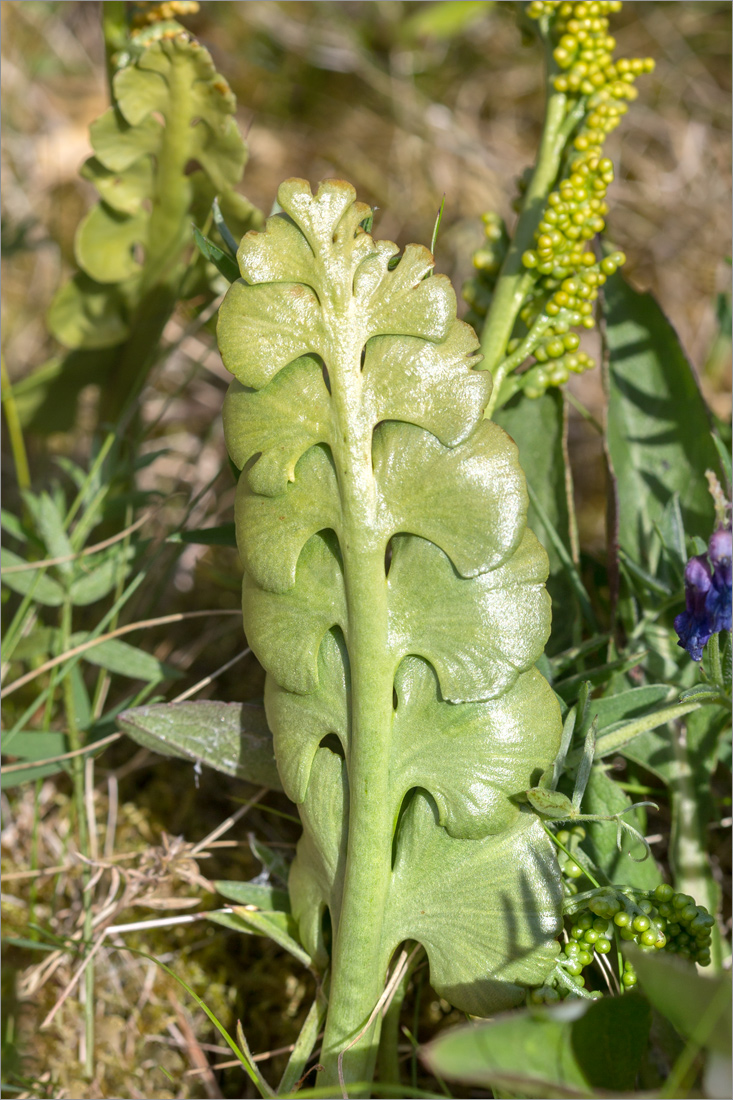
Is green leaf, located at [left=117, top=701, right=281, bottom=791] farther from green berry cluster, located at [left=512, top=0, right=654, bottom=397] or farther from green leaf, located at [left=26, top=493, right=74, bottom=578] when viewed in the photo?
green berry cluster, located at [left=512, top=0, right=654, bottom=397]

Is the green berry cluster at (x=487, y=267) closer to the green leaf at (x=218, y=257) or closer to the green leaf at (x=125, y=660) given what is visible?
the green leaf at (x=218, y=257)

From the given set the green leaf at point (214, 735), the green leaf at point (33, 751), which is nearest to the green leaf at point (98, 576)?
the green leaf at point (33, 751)

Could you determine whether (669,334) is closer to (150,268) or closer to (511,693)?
(511,693)

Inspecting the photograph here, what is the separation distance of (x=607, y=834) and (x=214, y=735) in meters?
0.45

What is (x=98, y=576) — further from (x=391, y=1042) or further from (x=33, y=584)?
(x=391, y=1042)

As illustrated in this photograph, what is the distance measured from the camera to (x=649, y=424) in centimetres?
125

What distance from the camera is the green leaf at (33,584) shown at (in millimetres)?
1326

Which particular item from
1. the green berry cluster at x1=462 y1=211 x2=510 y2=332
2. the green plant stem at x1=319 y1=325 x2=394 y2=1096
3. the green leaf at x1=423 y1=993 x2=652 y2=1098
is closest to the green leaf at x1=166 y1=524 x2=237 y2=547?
→ the green plant stem at x1=319 y1=325 x2=394 y2=1096

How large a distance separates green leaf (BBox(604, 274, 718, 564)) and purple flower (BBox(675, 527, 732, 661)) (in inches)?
13.6

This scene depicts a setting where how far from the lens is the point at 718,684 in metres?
0.86

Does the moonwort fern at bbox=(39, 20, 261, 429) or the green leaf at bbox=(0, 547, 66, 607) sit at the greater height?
the moonwort fern at bbox=(39, 20, 261, 429)

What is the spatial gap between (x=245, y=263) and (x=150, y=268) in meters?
0.68

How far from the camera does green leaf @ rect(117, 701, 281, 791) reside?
3.41ft

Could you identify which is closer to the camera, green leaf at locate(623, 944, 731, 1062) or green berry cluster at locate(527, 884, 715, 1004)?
green leaf at locate(623, 944, 731, 1062)
